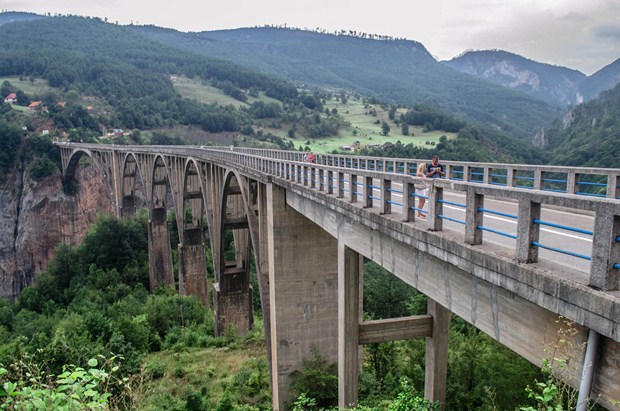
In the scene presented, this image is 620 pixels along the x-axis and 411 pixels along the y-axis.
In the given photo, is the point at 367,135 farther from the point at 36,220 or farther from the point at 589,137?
the point at 36,220

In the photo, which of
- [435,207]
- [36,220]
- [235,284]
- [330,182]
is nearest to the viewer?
[435,207]

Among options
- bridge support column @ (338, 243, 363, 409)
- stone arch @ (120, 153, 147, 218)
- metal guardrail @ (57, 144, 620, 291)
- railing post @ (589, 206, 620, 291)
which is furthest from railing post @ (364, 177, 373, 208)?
stone arch @ (120, 153, 147, 218)

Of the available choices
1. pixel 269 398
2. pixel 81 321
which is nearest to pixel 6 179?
pixel 81 321

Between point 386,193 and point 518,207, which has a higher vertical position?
point 518,207

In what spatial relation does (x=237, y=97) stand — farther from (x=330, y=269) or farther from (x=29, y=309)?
(x=330, y=269)

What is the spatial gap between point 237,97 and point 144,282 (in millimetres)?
134100

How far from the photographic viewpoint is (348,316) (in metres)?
12.5

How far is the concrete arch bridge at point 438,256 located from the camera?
5066 mm

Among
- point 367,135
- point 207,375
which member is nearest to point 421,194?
point 207,375

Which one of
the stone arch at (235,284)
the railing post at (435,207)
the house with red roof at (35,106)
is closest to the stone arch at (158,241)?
the stone arch at (235,284)

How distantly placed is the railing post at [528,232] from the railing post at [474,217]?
103cm

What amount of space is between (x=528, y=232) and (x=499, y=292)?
1.12 meters

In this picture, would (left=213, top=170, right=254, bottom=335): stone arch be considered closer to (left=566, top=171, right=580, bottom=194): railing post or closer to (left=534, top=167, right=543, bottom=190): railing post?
(left=534, top=167, right=543, bottom=190): railing post

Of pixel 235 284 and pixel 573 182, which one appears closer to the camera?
pixel 573 182
